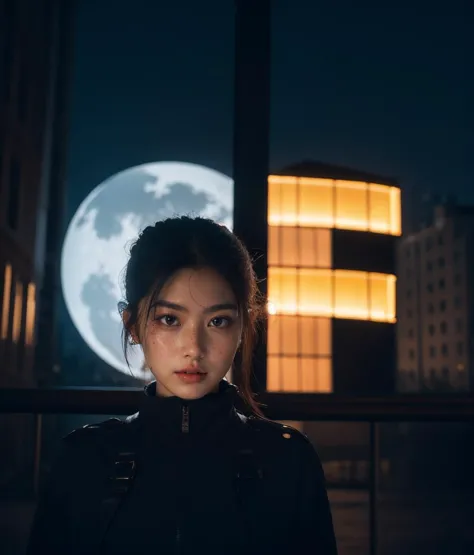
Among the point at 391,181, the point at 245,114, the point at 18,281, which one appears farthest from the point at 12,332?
the point at 391,181

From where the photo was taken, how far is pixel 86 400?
1.51 m

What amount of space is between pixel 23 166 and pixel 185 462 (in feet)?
46.1

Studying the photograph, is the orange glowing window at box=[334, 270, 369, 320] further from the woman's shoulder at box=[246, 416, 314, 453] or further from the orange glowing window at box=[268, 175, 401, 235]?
the woman's shoulder at box=[246, 416, 314, 453]

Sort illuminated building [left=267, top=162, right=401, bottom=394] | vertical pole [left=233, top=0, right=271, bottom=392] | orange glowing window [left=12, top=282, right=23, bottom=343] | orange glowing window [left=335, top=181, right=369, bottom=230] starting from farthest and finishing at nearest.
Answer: orange glowing window [left=335, top=181, right=369, bottom=230] < illuminated building [left=267, top=162, right=401, bottom=394] < orange glowing window [left=12, top=282, right=23, bottom=343] < vertical pole [left=233, top=0, right=271, bottom=392]

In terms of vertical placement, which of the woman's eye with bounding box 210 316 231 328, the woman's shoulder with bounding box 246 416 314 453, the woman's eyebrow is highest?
the woman's eyebrow

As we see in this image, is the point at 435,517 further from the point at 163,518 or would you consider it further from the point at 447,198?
the point at 447,198

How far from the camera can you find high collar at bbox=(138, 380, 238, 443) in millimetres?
1213

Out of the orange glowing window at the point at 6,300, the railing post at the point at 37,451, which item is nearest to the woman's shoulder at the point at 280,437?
the railing post at the point at 37,451

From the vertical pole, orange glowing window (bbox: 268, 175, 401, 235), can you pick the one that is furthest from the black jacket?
orange glowing window (bbox: 268, 175, 401, 235)

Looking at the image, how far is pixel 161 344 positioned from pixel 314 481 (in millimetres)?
426

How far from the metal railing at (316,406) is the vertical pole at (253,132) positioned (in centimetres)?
18

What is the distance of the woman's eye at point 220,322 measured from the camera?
49.1 inches

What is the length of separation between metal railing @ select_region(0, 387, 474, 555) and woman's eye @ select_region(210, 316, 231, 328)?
37cm

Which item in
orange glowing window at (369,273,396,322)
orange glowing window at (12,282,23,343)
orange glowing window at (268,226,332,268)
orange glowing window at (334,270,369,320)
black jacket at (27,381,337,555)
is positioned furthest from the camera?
orange glowing window at (369,273,396,322)
